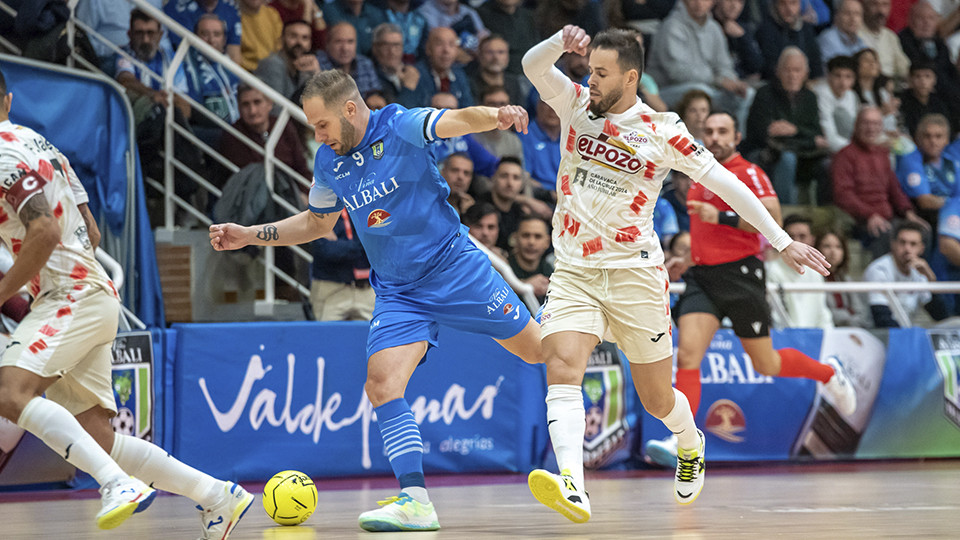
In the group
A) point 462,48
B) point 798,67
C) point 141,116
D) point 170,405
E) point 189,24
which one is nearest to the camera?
point 170,405

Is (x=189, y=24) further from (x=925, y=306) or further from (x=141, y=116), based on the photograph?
(x=925, y=306)

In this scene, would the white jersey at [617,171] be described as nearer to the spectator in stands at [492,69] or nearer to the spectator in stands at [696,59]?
the spectator in stands at [492,69]

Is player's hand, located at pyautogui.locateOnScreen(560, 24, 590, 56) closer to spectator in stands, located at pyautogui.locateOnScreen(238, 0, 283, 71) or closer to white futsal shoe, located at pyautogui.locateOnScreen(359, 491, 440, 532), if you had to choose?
white futsal shoe, located at pyautogui.locateOnScreen(359, 491, 440, 532)

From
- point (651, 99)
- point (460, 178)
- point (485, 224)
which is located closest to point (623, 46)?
point (485, 224)

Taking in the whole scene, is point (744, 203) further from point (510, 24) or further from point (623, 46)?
point (510, 24)

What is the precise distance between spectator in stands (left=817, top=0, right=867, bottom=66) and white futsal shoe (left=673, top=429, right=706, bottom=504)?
9.20 meters

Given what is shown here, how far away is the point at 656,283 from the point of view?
19.0 ft

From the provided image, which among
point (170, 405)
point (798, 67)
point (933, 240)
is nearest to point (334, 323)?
point (170, 405)

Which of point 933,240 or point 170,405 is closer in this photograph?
point 170,405

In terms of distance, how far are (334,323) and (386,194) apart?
11.3ft

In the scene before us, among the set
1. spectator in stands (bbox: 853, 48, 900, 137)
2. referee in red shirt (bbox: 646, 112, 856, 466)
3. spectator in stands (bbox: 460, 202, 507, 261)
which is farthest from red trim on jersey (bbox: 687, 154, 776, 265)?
spectator in stands (bbox: 853, 48, 900, 137)

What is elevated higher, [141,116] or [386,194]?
[386,194]

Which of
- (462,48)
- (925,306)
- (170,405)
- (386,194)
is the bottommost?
(925,306)

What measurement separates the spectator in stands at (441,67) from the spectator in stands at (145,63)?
2.44 meters
